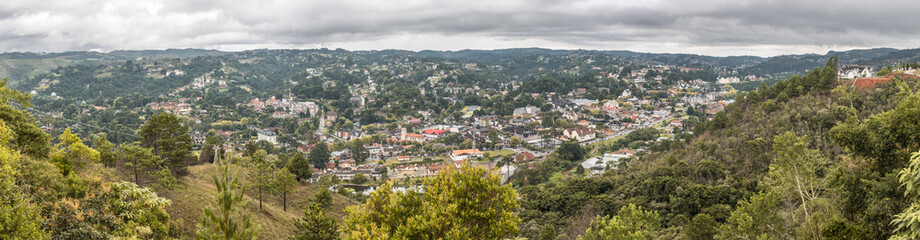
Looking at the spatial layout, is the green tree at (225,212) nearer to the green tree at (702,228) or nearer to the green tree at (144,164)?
the green tree at (144,164)

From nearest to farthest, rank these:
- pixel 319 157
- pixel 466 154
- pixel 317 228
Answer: pixel 317 228 → pixel 319 157 → pixel 466 154

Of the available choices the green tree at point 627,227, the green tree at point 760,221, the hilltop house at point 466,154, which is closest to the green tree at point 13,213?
the green tree at point 627,227

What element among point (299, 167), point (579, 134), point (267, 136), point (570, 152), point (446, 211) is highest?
point (446, 211)

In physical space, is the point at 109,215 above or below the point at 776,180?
below

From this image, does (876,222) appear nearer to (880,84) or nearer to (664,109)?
(880,84)

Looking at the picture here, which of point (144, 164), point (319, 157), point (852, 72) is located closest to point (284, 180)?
point (144, 164)

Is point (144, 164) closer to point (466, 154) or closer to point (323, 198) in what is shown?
point (323, 198)
